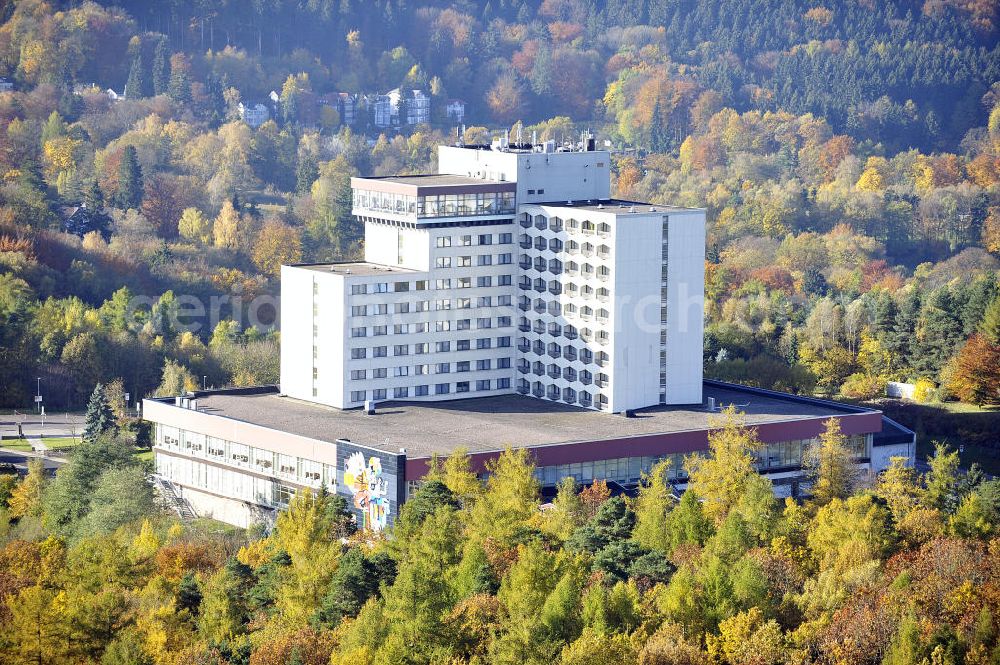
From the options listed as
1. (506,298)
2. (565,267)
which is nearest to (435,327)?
(506,298)

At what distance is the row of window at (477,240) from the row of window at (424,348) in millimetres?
4643

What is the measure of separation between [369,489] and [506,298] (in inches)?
654

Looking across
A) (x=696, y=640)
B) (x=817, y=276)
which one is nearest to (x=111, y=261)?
(x=817, y=276)

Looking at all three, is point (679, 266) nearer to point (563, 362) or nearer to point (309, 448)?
point (563, 362)

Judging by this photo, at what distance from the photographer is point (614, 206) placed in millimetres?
101000

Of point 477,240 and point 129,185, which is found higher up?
point 477,240

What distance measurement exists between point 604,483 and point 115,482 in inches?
876

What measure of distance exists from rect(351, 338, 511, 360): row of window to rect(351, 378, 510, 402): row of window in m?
1.64

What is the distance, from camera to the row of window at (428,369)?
97.8 metres

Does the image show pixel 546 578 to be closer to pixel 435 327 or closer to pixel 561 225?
pixel 435 327

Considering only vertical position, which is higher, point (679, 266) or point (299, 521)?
point (679, 266)

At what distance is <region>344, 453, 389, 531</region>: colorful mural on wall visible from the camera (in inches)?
3457

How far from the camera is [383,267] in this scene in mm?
101062

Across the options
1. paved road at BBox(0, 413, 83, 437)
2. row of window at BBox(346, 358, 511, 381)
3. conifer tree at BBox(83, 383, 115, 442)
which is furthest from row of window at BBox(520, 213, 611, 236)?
paved road at BBox(0, 413, 83, 437)
